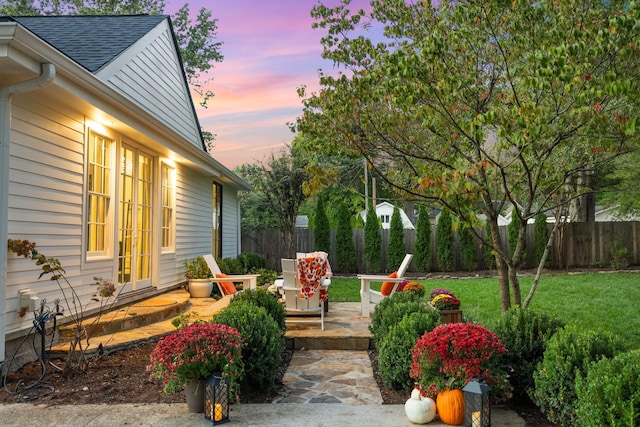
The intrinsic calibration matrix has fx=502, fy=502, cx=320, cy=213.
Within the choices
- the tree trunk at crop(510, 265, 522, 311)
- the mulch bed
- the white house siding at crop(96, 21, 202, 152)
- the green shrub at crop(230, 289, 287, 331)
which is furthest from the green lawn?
the white house siding at crop(96, 21, 202, 152)

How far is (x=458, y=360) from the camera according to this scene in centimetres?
346

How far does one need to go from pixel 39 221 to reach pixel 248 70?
9147 mm

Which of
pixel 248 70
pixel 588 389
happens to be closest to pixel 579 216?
pixel 248 70

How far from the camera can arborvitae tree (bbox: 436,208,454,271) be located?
630 inches

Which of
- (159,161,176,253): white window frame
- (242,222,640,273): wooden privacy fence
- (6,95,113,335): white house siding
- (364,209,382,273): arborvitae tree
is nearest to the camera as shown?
(6,95,113,335): white house siding

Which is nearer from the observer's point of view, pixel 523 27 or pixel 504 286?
pixel 523 27

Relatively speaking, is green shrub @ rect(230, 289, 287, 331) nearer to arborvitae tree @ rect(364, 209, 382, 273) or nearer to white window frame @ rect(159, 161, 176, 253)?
white window frame @ rect(159, 161, 176, 253)

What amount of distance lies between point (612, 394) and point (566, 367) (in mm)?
571

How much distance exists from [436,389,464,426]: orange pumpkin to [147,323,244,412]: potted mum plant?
1422mm

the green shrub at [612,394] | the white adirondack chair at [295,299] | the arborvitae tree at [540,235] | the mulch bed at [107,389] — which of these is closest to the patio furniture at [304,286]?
the white adirondack chair at [295,299]

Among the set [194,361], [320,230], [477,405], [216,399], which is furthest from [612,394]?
[320,230]

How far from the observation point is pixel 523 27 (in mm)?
4234

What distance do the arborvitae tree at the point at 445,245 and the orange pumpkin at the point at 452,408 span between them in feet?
42.7

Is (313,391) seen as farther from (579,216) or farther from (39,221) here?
(579,216)
